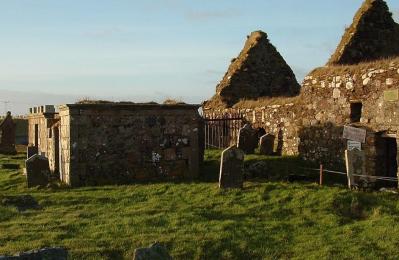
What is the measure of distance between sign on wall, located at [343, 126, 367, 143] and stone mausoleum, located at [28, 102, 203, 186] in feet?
15.9

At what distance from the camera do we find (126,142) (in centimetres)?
1614

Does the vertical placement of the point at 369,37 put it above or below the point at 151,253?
above

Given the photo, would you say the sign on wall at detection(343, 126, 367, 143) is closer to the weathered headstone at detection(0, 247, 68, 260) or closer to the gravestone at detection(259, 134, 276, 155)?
the gravestone at detection(259, 134, 276, 155)

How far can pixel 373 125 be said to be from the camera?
14359 millimetres

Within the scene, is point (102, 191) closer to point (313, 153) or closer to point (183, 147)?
point (183, 147)

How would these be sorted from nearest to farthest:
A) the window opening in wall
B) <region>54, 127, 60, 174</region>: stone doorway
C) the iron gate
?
the window opening in wall → <region>54, 127, 60, 174</region>: stone doorway → the iron gate

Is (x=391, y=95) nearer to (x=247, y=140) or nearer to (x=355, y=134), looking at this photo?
(x=355, y=134)

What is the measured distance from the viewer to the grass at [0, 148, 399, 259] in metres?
9.20

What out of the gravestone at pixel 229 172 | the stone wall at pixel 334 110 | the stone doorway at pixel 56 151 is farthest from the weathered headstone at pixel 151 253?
the stone doorway at pixel 56 151

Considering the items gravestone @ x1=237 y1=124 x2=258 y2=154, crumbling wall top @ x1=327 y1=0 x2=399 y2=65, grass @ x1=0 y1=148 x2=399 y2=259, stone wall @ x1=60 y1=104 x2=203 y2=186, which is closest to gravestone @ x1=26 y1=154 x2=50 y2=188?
stone wall @ x1=60 y1=104 x2=203 y2=186

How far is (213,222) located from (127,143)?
244 inches

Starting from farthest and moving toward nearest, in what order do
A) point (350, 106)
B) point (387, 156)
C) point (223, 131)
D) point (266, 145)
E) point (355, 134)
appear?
point (223, 131)
point (266, 145)
point (350, 106)
point (355, 134)
point (387, 156)

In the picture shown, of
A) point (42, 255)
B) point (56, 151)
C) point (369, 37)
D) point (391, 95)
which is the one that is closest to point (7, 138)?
point (56, 151)

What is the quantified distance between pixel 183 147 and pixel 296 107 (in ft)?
15.7
